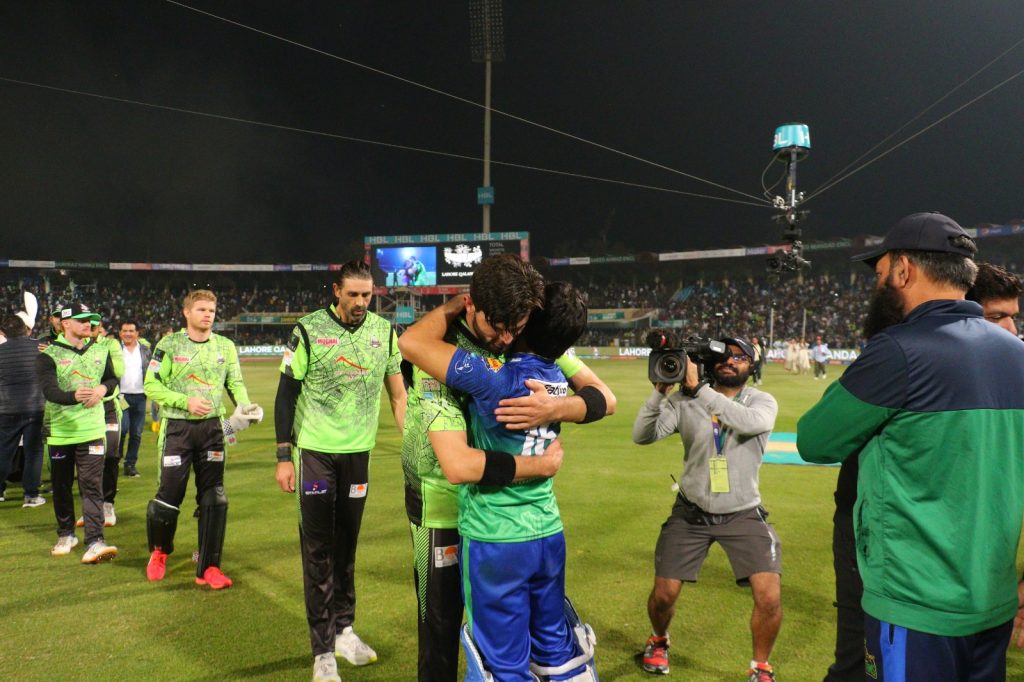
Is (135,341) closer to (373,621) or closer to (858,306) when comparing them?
(373,621)

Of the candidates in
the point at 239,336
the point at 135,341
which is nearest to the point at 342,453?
the point at 135,341

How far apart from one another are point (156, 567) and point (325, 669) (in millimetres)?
2754

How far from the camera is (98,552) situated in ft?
19.6

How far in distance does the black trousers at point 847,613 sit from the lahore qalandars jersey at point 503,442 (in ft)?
5.38

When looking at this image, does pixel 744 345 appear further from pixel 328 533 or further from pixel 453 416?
pixel 328 533

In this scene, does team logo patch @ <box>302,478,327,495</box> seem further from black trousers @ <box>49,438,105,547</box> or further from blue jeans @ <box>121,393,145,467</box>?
blue jeans @ <box>121,393,145,467</box>

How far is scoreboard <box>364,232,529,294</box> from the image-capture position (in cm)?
4284

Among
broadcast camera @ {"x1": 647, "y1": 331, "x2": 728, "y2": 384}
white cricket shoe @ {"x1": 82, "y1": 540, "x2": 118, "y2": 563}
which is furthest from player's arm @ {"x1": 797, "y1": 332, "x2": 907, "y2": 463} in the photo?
white cricket shoe @ {"x1": 82, "y1": 540, "x2": 118, "y2": 563}

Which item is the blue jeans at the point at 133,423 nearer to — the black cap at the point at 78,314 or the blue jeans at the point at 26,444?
the blue jeans at the point at 26,444

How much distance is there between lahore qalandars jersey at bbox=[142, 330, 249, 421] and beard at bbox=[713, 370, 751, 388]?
4.17 metres

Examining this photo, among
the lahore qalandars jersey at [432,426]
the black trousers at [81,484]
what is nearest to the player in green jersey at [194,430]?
the black trousers at [81,484]

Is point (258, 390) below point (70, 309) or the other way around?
below

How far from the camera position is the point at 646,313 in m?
61.9

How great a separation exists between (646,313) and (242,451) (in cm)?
5365
